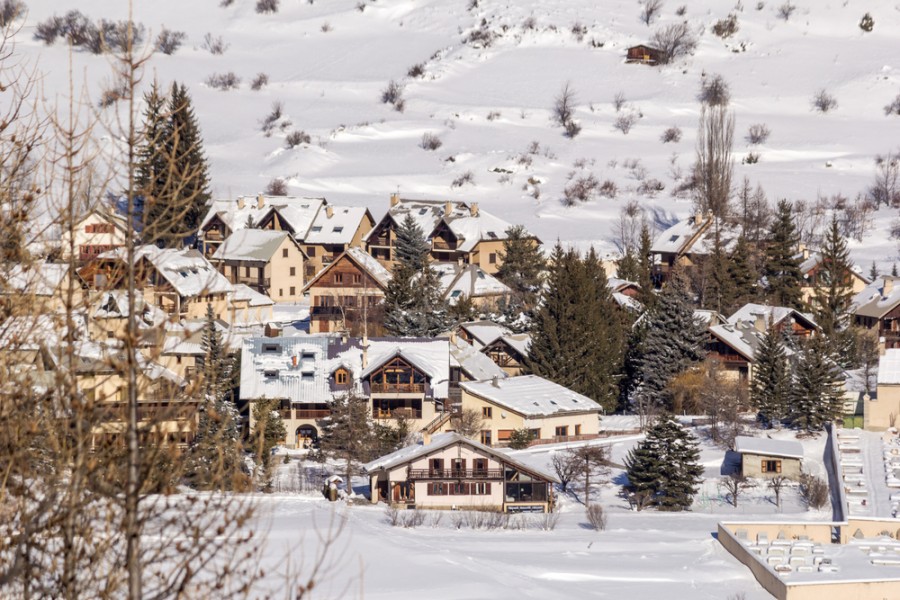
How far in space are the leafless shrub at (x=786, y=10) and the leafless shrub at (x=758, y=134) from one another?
1958 centimetres

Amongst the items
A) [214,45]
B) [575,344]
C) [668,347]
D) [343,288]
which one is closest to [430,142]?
[214,45]

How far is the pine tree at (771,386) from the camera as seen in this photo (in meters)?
38.2

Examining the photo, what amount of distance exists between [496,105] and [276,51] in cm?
1899

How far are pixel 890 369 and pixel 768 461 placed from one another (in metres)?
7.72

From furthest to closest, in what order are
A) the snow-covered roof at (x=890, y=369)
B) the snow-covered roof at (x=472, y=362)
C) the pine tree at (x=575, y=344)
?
the pine tree at (x=575, y=344), the snow-covered roof at (x=472, y=362), the snow-covered roof at (x=890, y=369)

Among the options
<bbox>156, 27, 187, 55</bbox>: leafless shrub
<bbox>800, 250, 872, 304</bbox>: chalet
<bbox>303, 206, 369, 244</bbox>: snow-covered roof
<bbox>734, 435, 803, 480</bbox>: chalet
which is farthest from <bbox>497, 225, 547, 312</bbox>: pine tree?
<bbox>156, 27, 187, 55</bbox>: leafless shrub

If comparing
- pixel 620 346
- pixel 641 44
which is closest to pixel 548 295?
pixel 620 346

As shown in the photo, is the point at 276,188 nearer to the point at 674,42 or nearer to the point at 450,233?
the point at 450,233

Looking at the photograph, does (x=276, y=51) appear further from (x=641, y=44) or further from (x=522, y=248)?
(x=522, y=248)

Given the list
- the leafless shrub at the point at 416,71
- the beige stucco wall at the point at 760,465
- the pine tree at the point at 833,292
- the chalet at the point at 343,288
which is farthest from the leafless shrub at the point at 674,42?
the beige stucco wall at the point at 760,465

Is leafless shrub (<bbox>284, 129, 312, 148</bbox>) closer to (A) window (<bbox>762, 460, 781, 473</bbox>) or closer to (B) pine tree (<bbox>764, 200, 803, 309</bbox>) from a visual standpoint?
(B) pine tree (<bbox>764, 200, 803, 309</bbox>)

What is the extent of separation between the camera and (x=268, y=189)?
242ft

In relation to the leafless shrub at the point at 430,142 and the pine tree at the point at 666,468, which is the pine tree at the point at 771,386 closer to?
the pine tree at the point at 666,468

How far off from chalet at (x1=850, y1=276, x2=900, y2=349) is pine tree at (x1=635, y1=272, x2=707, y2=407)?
400 inches
